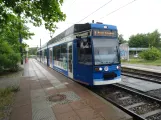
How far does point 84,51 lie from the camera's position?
759cm

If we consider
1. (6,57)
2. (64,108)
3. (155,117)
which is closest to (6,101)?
(64,108)

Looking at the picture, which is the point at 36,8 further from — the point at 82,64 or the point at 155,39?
the point at 155,39

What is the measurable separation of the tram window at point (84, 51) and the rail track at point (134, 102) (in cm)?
169

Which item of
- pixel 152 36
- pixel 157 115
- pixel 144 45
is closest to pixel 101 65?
pixel 157 115

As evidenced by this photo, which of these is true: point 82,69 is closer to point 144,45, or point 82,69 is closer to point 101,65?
point 101,65

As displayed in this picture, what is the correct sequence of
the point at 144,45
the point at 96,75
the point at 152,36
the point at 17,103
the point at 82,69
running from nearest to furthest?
1. the point at 17,103
2. the point at 96,75
3. the point at 82,69
4. the point at 152,36
5. the point at 144,45

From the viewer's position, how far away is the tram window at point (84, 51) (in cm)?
725

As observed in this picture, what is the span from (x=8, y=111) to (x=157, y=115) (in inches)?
190

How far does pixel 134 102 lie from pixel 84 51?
3234mm

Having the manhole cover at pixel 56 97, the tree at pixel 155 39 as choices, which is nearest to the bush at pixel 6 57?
the manhole cover at pixel 56 97

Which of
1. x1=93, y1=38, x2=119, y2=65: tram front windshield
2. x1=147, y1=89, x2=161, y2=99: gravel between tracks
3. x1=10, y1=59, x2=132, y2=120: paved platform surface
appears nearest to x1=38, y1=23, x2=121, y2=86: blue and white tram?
x1=93, y1=38, x2=119, y2=65: tram front windshield

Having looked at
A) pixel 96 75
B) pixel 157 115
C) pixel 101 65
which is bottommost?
pixel 157 115

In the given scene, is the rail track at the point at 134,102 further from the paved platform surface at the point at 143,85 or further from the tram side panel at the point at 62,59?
the tram side panel at the point at 62,59

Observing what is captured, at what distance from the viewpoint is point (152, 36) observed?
3169 inches
